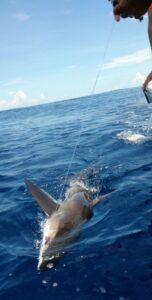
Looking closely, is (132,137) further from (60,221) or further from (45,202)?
(60,221)

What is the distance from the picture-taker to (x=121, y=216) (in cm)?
834

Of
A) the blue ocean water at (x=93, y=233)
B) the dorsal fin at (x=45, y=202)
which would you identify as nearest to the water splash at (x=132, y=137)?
the blue ocean water at (x=93, y=233)

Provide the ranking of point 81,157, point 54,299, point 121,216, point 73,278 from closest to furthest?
1. point 54,299
2. point 73,278
3. point 121,216
4. point 81,157

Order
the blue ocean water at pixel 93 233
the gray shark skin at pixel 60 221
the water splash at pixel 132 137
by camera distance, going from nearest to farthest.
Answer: the blue ocean water at pixel 93 233 → the gray shark skin at pixel 60 221 → the water splash at pixel 132 137

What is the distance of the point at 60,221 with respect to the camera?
7.53 m

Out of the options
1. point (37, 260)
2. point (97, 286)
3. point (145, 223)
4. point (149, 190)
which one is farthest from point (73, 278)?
point (149, 190)

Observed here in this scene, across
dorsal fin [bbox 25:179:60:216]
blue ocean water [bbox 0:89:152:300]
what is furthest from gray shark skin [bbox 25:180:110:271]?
blue ocean water [bbox 0:89:152:300]

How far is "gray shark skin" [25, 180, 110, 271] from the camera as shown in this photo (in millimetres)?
6777

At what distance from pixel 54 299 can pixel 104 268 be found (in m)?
1.10

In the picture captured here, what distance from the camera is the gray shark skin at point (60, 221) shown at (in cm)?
678

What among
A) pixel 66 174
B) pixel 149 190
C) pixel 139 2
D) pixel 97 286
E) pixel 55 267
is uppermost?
pixel 139 2

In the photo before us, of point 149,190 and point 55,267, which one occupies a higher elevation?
point 55,267

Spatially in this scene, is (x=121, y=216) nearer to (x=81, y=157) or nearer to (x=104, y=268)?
(x=104, y=268)

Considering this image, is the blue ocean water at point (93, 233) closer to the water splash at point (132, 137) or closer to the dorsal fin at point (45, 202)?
the water splash at point (132, 137)
